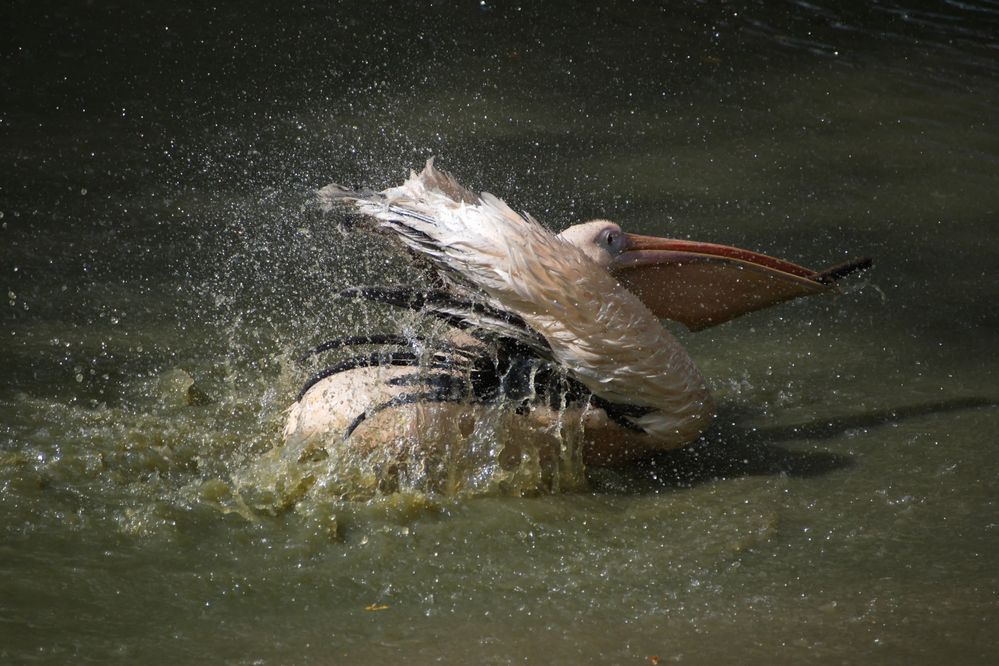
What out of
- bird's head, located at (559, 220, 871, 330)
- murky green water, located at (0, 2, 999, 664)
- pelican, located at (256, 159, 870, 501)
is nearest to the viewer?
murky green water, located at (0, 2, 999, 664)

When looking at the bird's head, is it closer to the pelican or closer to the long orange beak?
the long orange beak

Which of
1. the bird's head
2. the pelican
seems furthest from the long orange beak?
the pelican

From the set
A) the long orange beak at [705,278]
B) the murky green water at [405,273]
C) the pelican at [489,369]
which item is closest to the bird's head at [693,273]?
the long orange beak at [705,278]

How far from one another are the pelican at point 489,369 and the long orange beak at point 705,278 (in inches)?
12.8

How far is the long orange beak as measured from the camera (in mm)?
3266

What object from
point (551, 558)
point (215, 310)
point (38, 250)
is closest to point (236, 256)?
point (215, 310)

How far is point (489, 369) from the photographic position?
2.98 metres

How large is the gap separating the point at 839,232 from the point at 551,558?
2666mm

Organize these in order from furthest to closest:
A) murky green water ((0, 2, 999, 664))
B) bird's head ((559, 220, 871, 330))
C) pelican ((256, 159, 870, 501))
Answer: bird's head ((559, 220, 871, 330)), pelican ((256, 159, 870, 501)), murky green water ((0, 2, 999, 664))

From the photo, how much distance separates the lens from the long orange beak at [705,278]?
3.27 meters

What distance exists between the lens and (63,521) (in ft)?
9.12

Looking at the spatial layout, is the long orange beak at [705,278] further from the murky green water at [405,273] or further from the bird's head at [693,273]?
the murky green water at [405,273]

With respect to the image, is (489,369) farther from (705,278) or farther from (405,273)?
(405,273)

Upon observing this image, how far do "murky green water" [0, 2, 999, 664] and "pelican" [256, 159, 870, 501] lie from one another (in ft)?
0.46
